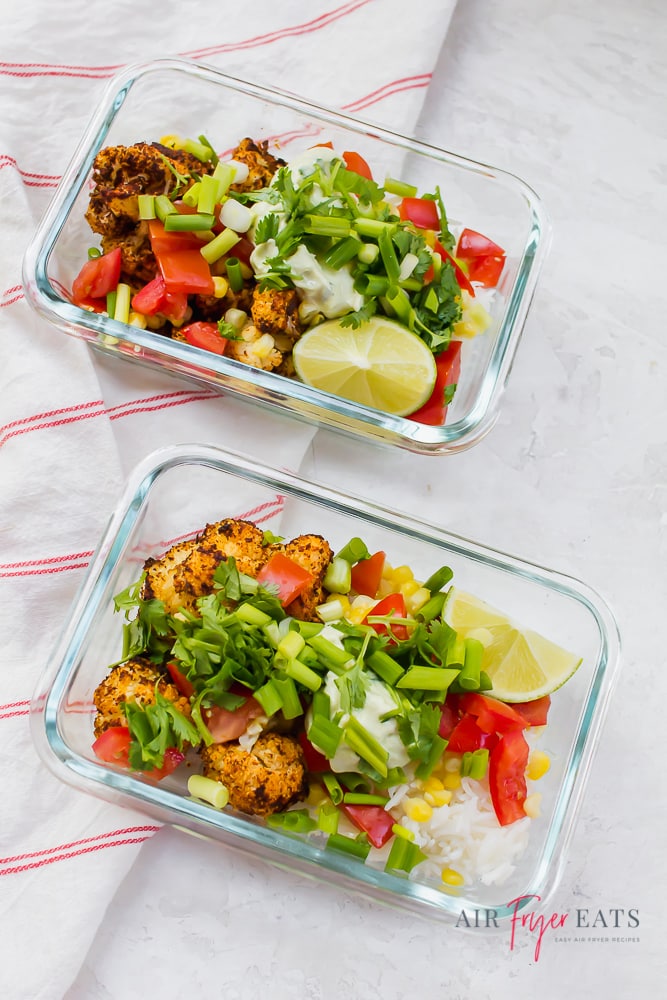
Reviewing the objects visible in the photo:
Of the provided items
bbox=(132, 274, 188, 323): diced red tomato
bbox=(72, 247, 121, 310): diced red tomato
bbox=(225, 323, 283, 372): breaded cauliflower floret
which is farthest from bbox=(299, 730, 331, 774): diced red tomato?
bbox=(72, 247, 121, 310): diced red tomato

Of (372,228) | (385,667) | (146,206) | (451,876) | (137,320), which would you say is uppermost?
(372,228)

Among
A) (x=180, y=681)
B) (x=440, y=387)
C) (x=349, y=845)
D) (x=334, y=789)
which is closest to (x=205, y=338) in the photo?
(x=440, y=387)

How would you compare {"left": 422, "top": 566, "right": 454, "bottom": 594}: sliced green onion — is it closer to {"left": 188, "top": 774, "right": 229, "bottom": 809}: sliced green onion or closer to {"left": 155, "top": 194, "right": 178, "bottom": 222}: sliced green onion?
{"left": 188, "top": 774, "right": 229, "bottom": 809}: sliced green onion

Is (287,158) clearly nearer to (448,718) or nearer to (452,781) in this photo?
(448,718)

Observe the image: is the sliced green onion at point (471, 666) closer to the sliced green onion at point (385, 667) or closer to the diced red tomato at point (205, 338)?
the sliced green onion at point (385, 667)

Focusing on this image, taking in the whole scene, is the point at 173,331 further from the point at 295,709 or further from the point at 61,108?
the point at 295,709

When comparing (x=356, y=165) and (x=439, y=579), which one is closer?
(x=439, y=579)

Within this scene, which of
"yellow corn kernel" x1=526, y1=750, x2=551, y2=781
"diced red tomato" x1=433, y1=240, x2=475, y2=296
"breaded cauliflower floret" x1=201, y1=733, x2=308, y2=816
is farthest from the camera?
"diced red tomato" x1=433, y1=240, x2=475, y2=296
